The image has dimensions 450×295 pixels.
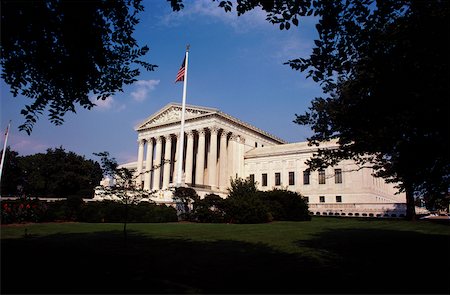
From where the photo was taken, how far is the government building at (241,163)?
57.3 meters

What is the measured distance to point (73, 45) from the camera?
821 centimetres

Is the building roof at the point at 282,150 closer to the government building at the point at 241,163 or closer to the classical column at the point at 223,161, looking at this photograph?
the government building at the point at 241,163

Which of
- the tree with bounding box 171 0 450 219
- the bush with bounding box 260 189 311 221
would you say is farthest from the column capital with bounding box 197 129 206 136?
the tree with bounding box 171 0 450 219

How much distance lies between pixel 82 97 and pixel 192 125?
5797 cm

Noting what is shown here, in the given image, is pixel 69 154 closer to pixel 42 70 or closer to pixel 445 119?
pixel 42 70

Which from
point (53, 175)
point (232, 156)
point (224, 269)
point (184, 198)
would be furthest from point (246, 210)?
point (53, 175)

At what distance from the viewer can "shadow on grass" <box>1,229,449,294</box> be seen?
659 cm

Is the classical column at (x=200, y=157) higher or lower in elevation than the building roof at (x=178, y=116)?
lower

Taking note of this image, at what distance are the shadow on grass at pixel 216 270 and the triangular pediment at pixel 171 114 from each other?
5378cm

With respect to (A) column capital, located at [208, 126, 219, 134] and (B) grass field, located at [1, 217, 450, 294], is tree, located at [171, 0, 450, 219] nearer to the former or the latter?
(B) grass field, located at [1, 217, 450, 294]

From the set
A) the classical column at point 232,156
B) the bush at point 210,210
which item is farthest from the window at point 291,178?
the bush at point 210,210

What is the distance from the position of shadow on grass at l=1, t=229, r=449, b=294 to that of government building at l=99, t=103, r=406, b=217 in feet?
139

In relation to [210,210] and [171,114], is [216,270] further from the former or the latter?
[171,114]

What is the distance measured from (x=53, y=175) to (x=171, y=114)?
26.5 metres
